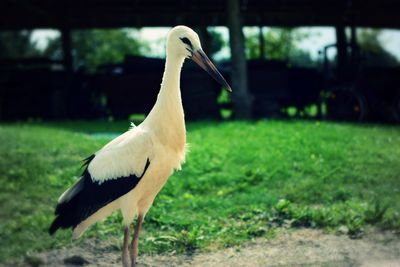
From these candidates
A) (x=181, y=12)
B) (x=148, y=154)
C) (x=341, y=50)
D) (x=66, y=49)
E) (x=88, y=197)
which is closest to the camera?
(x=148, y=154)

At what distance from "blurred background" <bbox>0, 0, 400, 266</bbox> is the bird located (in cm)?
122

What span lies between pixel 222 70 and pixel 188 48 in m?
11.2

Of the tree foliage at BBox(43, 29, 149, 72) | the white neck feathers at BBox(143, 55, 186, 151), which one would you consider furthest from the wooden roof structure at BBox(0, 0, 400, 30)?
the tree foliage at BBox(43, 29, 149, 72)

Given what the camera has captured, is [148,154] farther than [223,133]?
No

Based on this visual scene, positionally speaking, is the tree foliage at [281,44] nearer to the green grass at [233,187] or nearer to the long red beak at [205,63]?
the green grass at [233,187]

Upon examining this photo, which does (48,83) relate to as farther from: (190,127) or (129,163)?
(129,163)

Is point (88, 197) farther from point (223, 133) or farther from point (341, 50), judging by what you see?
point (341, 50)

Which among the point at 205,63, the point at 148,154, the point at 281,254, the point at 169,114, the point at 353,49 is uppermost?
the point at 353,49

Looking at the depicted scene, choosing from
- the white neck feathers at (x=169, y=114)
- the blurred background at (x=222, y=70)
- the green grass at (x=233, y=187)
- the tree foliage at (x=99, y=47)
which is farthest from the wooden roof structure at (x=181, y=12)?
the tree foliage at (x=99, y=47)

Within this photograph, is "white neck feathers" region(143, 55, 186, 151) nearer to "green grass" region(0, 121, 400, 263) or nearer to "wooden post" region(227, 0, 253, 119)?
"green grass" region(0, 121, 400, 263)

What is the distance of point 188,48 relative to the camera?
434 cm

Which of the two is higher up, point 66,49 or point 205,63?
point 66,49

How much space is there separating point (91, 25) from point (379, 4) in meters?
8.91

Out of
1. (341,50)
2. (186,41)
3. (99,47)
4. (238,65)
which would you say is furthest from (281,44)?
(186,41)
